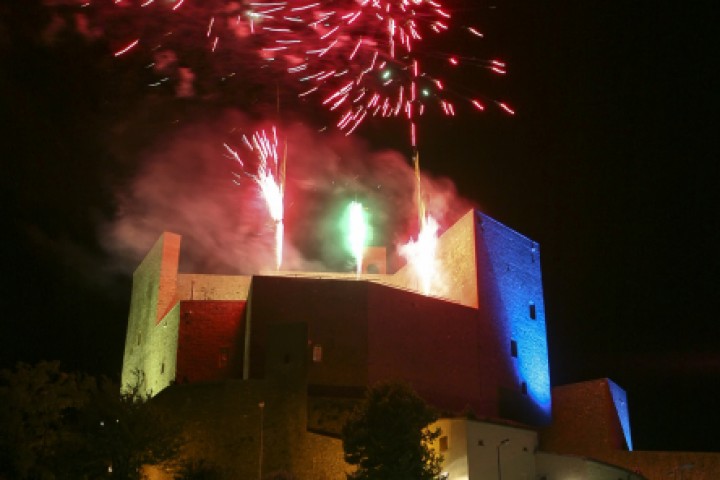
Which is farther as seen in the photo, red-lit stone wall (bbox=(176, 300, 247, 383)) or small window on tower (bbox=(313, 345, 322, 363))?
red-lit stone wall (bbox=(176, 300, 247, 383))

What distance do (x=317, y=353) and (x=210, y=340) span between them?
22.0ft

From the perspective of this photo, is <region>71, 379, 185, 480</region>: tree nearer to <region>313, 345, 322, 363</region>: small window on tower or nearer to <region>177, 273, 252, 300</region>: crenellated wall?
<region>313, 345, 322, 363</region>: small window on tower

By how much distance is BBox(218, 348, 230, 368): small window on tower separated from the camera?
3634cm

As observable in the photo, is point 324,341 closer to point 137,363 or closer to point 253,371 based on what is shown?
point 253,371

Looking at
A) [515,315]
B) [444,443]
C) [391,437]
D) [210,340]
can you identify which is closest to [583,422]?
[515,315]

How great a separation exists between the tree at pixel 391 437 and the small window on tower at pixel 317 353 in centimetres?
487

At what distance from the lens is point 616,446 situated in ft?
113

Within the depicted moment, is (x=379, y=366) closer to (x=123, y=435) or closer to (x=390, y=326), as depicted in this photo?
(x=390, y=326)

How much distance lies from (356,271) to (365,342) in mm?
17530

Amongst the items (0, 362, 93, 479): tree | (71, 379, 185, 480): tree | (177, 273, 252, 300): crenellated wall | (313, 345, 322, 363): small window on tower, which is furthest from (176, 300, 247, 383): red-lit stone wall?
(0, 362, 93, 479): tree

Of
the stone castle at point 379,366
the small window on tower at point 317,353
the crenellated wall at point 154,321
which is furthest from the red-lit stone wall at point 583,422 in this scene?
the crenellated wall at point 154,321

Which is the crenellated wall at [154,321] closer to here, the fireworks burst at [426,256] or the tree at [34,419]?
the tree at [34,419]

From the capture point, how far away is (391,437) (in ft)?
84.1

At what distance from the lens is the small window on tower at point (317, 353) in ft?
104
